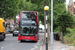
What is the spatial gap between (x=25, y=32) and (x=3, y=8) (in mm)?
14963

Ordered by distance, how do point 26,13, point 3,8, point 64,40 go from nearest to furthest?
point 64,40 → point 26,13 → point 3,8

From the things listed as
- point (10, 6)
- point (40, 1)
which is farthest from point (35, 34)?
point (10, 6)

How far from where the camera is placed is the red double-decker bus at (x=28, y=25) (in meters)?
21.1

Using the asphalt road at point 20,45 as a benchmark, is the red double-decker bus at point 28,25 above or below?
above

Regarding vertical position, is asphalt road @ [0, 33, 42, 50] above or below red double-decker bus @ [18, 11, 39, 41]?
below

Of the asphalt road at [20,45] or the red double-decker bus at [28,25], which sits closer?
the asphalt road at [20,45]

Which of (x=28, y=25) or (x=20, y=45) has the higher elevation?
Answer: (x=28, y=25)

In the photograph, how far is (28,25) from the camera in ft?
70.4

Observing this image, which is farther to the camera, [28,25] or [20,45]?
[28,25]

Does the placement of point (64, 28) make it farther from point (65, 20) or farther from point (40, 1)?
point (40, 1)

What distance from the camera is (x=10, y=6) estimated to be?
35250mm

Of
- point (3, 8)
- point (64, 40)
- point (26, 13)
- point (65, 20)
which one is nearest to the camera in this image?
point (64, 40)

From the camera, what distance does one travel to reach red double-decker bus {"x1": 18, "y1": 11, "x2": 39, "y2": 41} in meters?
21.1

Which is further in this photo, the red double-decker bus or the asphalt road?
the red double-decker bus
